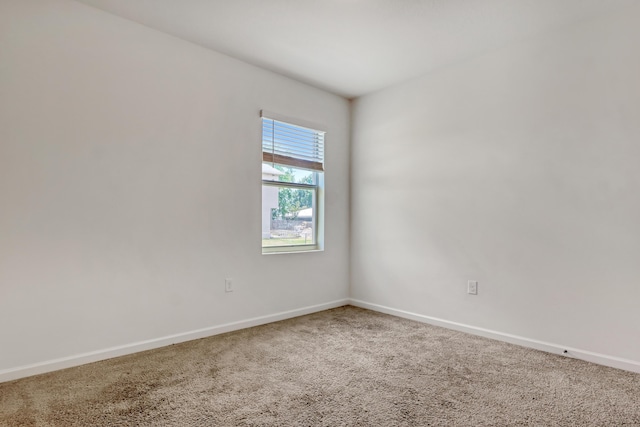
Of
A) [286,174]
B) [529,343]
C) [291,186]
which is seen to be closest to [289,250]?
[291,186]

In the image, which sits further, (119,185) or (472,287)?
(472,287)

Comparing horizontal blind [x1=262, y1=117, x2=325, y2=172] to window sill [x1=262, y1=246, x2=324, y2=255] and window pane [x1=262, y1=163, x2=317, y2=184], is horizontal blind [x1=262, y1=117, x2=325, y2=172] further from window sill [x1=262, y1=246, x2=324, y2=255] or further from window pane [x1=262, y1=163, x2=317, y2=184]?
window sill [x1=262, y1=246, x2=324, y2=255]

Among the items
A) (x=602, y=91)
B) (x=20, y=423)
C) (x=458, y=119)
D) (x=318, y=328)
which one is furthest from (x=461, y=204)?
(x=20, y=423)

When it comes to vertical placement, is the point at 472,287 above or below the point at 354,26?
below

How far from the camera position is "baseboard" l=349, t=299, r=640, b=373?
2.40 m

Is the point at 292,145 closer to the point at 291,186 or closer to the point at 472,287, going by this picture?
the point at 291,186

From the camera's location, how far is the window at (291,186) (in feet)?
11.4

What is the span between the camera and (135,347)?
2.62 meters

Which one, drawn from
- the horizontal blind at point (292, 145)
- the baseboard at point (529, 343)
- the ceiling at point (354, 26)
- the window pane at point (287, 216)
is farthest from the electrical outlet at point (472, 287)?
the ceiling at point (354, 26)

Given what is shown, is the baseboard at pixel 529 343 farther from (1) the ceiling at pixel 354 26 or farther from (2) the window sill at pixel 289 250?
(1) the ceiling at pixel 354 26

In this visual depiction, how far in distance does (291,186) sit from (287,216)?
312mm

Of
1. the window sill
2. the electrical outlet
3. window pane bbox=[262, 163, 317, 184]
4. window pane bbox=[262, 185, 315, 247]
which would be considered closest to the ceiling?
window pane bbox=[262, 163, 317, 184]

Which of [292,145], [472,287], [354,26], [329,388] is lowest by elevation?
[329,388]

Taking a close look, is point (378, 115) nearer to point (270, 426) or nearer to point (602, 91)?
point (602, 91)
